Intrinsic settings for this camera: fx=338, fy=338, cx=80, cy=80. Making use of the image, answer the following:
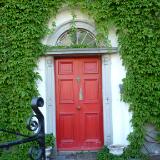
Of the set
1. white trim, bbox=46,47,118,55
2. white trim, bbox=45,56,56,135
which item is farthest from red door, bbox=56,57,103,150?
white trim, bbox=46,47,118,55

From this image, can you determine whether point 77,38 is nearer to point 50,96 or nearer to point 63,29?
point 63,29

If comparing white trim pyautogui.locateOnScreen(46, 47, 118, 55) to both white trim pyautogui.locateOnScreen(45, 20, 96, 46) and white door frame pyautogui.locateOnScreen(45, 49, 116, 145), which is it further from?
white trim pyautogui.locateOnScreen(45, 20, 96, 46)

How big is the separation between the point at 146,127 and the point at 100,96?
1.15 m

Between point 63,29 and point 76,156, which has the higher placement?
point 63,29

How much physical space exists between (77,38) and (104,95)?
4.39ft

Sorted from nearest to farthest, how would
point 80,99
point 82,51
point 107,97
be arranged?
point 82,51 → point 107,97 → point 80,99

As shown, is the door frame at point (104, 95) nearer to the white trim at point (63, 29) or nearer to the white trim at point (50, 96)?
the white trim at point (50, 96)

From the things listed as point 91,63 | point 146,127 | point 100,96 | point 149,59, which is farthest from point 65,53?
point 146,127

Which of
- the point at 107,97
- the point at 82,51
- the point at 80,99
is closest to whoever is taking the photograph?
the point at 82,51

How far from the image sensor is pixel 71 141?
7219 mm

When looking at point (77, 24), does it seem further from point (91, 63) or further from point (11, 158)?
point (11, 158)

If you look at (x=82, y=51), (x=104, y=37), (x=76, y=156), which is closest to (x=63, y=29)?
(x=82, y=51)

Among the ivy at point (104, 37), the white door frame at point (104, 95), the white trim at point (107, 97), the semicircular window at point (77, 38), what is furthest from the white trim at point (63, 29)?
the white trim at point (107, 97)

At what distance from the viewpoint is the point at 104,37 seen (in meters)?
6.89
